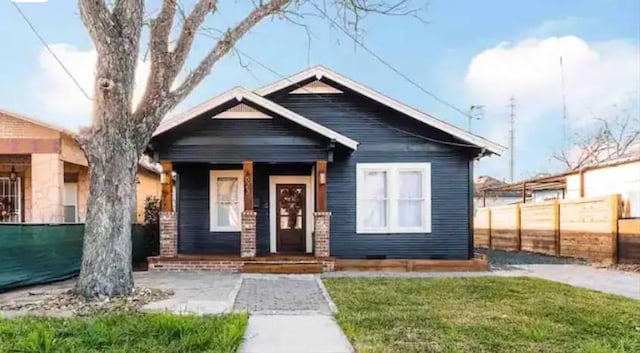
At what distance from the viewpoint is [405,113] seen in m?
15.4

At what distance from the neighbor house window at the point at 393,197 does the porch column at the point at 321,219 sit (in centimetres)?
135

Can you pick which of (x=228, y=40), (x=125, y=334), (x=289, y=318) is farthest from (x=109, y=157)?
(x=289, y=318)

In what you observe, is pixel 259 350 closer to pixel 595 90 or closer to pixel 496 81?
pixel 496 81

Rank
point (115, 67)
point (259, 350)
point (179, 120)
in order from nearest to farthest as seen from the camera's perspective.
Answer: point (259, 350) → point (115, 67) → point (179, 120)

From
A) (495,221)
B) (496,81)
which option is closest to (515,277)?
(495,221)

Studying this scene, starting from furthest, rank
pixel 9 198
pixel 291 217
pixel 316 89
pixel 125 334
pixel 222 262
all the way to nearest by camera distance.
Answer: pixel 9 198
pixel 291 217
pixel 316 89
pixel 222 262
pixel 125 334

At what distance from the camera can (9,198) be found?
1906 cm

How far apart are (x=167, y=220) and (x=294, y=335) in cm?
838

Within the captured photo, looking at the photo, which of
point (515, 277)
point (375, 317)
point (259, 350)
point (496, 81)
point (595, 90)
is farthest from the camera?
point (595, 90)

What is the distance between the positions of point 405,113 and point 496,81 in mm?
14654

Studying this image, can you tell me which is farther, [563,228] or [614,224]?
[563,228]

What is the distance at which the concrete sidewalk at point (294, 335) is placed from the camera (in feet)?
20.3

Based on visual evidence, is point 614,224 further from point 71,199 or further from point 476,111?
point 71,199

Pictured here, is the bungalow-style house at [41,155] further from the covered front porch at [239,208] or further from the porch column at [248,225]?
the porch column at [248,225]
